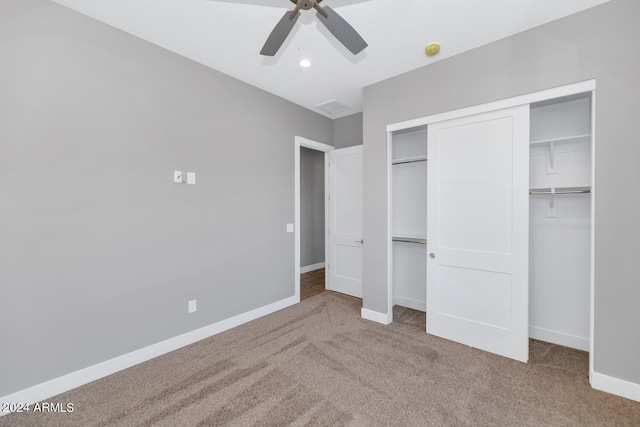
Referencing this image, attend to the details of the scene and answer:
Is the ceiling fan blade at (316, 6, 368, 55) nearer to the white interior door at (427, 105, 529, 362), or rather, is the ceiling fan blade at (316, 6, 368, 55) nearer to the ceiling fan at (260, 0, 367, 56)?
the ceiling fan at (260, 0, 367, 56)

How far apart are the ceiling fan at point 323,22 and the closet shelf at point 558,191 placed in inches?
87.1

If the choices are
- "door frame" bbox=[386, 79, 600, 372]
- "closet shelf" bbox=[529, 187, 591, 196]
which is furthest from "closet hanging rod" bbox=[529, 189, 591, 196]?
"door frame" bbox=[386, 79, 600, 372]

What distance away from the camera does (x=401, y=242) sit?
12.1 ft

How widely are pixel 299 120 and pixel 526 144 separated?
109 inches

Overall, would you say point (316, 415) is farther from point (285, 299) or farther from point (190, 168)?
point (190, 168)

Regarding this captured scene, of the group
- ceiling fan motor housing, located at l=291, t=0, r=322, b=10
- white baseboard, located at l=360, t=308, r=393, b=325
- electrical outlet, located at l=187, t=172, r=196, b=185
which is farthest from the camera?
white baseboard, located at l=360, t=308, r=393, b=325

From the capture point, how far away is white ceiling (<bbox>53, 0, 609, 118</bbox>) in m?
1.98

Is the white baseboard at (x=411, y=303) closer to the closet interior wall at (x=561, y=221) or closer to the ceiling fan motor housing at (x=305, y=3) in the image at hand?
the closet interior wall at (x=561, y=221)

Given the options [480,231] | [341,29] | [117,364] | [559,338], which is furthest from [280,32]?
[559,338]

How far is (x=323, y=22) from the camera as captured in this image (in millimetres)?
1630

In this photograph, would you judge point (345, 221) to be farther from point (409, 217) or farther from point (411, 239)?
point (411, 239)

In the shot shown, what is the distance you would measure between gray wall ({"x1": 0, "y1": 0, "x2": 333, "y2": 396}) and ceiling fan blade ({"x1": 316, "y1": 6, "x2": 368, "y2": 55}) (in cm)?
176

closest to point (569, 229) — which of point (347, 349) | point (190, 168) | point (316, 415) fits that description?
point (347, 349)

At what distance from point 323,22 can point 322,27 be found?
658 mm
